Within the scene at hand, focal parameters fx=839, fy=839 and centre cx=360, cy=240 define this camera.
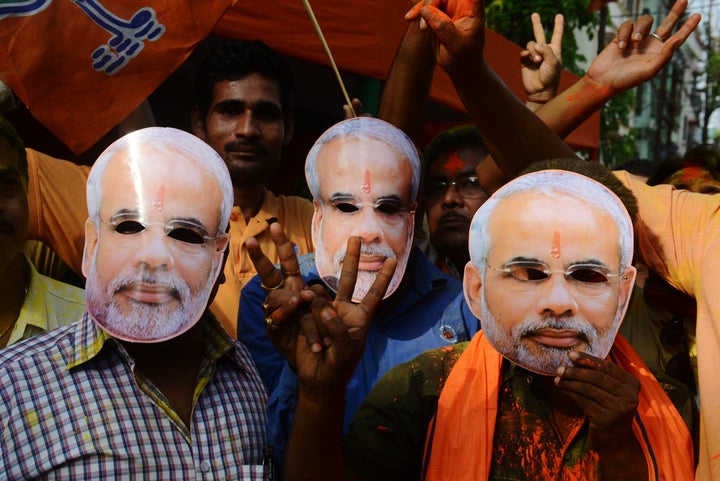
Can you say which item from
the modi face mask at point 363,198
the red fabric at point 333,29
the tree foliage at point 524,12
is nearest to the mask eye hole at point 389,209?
the modi face mask at point 363,198

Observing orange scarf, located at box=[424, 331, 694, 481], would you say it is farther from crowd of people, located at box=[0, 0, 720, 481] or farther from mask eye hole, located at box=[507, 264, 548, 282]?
mask eye hole, located at box=[507, 264, 548, 282]

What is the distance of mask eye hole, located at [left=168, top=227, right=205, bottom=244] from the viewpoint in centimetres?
199

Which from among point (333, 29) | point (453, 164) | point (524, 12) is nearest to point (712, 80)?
point (524, 12)

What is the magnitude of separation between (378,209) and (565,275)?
26.7 inches

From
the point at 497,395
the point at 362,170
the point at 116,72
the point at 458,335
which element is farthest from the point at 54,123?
the point at 497,395

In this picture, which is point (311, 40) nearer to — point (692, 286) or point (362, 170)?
point (362, 170)

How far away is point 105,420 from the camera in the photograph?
1850mm

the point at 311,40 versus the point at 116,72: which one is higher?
the point at 311,40

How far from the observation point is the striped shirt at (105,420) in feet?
5.82

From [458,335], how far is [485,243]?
0.57m

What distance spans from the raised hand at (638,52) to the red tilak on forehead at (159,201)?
4.96 feet

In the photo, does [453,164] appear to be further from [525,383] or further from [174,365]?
[174,365]

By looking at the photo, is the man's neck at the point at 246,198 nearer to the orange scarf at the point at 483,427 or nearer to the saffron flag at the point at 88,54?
the saffron flag at the point at 88,54

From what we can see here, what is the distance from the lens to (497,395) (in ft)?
6.57
